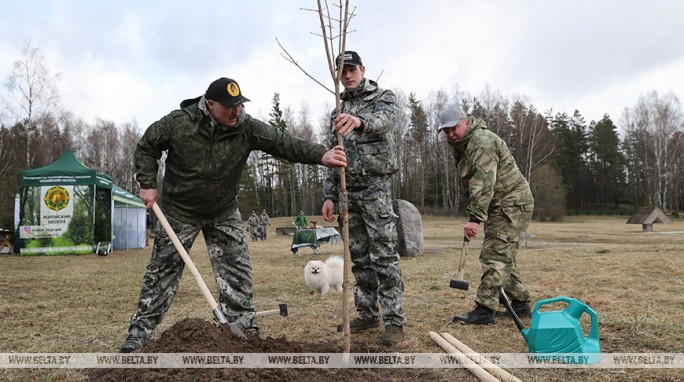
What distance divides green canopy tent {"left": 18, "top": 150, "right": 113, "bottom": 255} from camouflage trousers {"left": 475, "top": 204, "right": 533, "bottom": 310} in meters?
14.3

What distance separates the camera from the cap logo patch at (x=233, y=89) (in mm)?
3328

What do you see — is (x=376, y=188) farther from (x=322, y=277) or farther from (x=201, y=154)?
(x=322, y=277)

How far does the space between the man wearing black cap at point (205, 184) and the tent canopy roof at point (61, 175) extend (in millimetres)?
13418

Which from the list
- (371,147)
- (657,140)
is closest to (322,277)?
(371,147)

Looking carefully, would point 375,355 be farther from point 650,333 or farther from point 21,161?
point 21,161

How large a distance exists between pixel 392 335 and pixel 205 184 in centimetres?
191

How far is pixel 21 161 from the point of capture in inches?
1272

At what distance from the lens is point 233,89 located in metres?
3.35

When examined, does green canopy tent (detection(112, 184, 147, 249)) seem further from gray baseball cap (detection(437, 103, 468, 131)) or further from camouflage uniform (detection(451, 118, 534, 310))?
camouflage uniform (detection(451, 118, 534, 310))

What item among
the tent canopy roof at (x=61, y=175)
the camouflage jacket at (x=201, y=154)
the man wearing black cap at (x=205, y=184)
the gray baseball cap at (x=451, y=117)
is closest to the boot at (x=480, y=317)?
the gray baseball cap at (x=451, y=117)

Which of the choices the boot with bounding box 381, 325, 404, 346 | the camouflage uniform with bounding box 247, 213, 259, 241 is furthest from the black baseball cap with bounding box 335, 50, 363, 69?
the camouflage uniform with bounding box 247, 213, 259, 241

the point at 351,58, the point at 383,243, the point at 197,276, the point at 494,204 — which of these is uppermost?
the point at 351,58

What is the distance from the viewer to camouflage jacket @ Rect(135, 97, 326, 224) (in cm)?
351

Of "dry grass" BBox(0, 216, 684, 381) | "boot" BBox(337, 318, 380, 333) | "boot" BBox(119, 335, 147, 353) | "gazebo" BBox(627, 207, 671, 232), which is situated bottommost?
"dry grass" BBox(0, 216, 684, 381)
